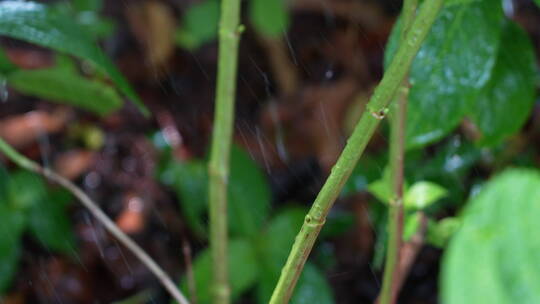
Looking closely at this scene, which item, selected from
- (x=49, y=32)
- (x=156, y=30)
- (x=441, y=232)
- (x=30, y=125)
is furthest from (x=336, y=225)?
(x=156, y=30)

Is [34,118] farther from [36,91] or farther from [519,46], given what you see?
[519,46]

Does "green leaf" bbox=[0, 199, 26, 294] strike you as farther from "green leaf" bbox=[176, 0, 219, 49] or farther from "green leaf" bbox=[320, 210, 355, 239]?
"green leaf" bbox=[176, 0, 219, 49]

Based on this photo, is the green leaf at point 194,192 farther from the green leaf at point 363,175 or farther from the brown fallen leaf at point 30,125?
the brown fallen leaf at point 30,125

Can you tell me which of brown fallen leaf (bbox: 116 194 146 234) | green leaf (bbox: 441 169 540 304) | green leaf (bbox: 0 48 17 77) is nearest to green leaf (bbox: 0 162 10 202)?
brown fallen leaf (bbox: 116 194 146 234)

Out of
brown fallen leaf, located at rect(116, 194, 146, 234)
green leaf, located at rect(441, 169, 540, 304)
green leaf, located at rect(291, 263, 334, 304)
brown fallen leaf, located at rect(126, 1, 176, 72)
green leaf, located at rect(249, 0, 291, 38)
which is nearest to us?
green leaf, located at rect(441, 169, 540, 304)

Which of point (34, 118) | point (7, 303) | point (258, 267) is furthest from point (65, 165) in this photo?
point (258, 267)
